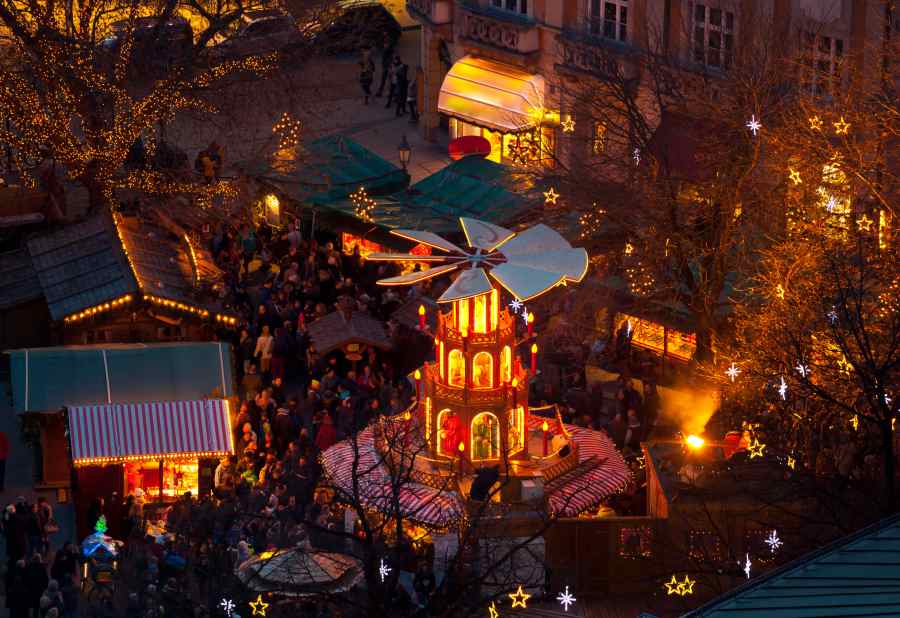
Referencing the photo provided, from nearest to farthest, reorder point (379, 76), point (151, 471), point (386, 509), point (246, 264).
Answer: point (386, 509) → point (151, 471) → point (246, 264) → point (379, 76)

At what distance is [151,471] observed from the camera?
34.0 metres

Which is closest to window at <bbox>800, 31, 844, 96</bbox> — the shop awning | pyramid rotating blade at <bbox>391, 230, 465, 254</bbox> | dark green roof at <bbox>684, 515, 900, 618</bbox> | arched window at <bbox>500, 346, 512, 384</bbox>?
pyramid rotating blade at <bbox>391, 230, 465, 254</bbox>

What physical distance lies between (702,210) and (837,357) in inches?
262

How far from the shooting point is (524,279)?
32.0 meters

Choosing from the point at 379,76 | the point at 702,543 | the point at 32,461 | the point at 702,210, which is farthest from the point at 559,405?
the point at 379,76

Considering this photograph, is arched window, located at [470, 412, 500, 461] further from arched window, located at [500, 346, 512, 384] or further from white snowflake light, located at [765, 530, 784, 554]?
white snowflake light, located at [765, 530, 784, 554]

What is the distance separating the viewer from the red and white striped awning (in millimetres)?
33625

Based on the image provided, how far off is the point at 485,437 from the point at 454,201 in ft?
36.2

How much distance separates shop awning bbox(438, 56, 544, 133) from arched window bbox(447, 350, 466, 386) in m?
13.8

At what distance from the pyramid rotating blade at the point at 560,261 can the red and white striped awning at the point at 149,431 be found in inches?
223

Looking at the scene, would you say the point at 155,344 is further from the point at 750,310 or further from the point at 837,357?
the point at 837,357

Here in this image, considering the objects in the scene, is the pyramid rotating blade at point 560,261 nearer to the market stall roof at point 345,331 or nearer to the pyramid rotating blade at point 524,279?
the pyramid rotating blade at point 524,279

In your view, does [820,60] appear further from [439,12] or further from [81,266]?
[81,266]

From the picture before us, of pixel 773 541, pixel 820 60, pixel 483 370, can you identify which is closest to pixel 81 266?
pixel 483 370
